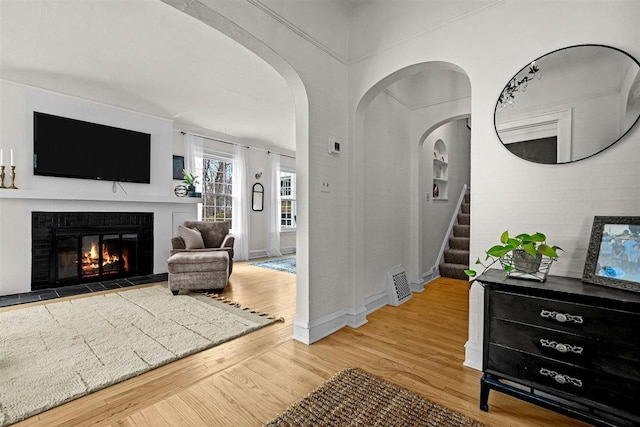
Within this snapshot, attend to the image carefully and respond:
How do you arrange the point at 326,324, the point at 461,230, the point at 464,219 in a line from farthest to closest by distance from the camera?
1. the point at 464,219
2. the point at 461,230
3. the point at 326,324

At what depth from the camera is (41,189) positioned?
382 cm

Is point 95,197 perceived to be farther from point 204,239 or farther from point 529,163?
point 529,163

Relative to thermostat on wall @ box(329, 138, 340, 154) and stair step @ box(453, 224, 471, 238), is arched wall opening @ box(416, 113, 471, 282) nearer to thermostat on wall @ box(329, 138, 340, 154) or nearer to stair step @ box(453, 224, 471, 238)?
stair step @ box(453, 224, 471, 238)

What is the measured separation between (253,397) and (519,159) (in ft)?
7.01

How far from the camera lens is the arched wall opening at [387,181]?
272cm

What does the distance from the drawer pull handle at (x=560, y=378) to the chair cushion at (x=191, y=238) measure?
13.4 ft

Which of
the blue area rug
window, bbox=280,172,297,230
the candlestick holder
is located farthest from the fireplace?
window, bbox=280,172,297,230

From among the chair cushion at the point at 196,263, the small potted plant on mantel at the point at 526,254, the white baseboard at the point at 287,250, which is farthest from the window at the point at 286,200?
the small potted plant on mantel at the point at 526,254

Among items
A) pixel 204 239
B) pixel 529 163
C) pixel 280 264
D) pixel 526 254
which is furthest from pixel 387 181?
pixel 280 264

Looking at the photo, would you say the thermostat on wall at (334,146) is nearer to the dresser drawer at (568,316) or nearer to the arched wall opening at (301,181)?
the arched wall opening at (301,181)

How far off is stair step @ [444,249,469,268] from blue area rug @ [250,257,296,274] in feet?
8.45

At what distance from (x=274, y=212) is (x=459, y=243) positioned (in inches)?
159

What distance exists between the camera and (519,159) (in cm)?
183

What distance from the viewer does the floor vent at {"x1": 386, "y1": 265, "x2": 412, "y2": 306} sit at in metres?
3.26
